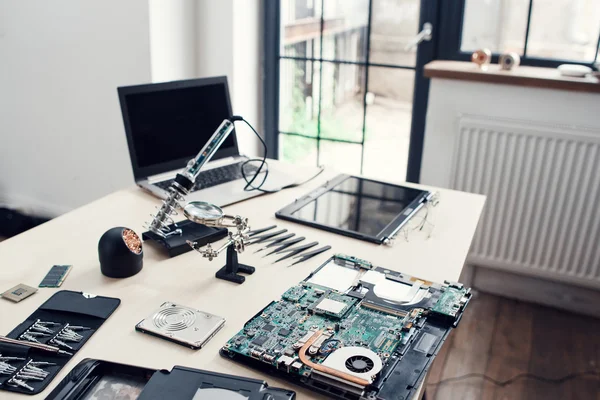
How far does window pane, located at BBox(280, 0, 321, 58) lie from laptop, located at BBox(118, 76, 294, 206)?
0.90 meters

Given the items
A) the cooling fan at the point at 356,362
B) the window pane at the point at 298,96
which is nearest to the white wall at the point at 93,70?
the window pane at the point at 298,96

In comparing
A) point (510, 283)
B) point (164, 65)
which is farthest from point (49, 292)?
point (510, 283)

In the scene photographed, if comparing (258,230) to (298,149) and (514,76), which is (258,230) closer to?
(514,76)

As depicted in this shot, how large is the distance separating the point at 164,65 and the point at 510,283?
1.80 metres

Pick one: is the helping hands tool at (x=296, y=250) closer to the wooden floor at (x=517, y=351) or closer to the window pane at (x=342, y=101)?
the wooden floor at (x=517, y=351)

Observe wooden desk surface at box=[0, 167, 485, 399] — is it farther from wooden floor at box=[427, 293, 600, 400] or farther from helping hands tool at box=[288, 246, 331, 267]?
wooden floor at box=[427, 293, 600, 400]

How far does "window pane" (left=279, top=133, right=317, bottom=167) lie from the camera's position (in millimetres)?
2814

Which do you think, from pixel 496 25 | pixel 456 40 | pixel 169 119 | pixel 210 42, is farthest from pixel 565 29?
pixel 169 119

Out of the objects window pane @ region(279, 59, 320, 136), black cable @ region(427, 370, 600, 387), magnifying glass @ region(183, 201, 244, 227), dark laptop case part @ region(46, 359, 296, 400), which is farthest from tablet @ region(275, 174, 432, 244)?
window pane @ region(279, 59, 320, 136)

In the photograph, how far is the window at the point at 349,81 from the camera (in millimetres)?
2502

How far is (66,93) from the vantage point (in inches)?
109

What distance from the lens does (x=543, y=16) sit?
228cm

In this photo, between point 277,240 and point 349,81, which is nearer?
point 277,240

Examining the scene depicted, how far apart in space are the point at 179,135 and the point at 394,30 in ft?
3.86
